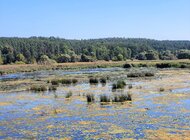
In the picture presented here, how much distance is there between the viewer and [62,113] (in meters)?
24.1

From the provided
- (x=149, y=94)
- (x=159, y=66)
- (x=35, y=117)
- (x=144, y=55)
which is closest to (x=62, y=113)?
(x=35, y=117)

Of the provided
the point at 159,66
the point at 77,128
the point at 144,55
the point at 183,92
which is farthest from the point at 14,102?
the point at 144,55

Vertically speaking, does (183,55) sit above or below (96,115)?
above

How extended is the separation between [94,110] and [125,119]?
3.28 m

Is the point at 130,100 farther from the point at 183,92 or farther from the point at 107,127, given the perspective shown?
the point at 107,127

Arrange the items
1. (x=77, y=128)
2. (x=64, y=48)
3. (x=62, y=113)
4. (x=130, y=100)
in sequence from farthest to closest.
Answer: (x=64, y=48), (x=130, y=100), (x=62, y=113), (x=77, y=128)

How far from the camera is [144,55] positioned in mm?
117250

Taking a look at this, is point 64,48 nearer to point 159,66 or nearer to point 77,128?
point 159,66

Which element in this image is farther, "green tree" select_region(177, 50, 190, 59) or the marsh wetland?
"green tree" select_region(177, 50, 190, 59)

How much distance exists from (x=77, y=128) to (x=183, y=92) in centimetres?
1509

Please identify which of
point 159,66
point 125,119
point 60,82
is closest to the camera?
point 125,119

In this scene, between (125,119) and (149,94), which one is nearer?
(125,119)

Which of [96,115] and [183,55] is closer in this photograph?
[96,115]

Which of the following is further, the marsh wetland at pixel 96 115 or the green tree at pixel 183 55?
the green tree at pixel 183 55
